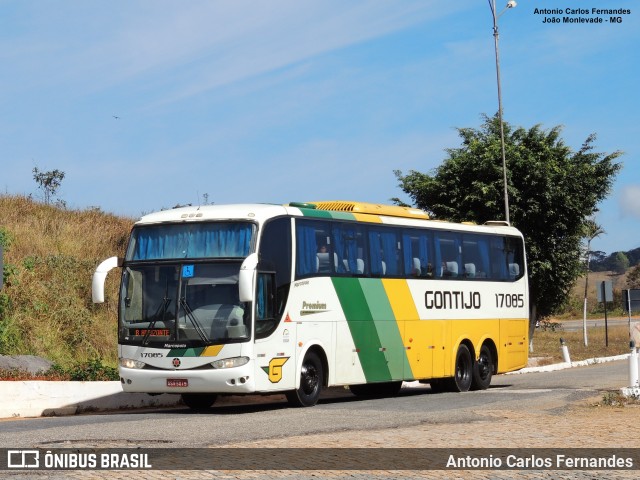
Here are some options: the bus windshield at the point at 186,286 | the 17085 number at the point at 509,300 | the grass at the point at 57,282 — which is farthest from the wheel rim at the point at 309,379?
the 17085 number at the point at 509,300

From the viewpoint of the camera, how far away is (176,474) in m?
10.8

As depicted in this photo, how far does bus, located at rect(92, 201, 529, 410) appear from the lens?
19.3 m

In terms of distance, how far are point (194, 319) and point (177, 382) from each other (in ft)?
3.59

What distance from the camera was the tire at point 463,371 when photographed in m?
26.1

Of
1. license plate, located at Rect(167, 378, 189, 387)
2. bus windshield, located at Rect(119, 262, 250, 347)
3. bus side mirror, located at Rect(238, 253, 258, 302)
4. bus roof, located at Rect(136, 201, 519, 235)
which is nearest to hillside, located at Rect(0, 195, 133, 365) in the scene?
bus windshield, located at Rect(119, 262, 250, 347)

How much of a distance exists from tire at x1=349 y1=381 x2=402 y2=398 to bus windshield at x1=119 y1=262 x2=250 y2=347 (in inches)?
294

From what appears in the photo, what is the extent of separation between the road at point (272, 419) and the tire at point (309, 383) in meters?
0.25

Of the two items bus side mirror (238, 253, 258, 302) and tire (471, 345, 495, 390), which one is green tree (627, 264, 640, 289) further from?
bus side mirror (238, 253, 258, 302)

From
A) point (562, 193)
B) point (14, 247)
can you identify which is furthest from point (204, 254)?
point (562, 193)

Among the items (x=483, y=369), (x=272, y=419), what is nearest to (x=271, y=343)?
(x=272, y=419)

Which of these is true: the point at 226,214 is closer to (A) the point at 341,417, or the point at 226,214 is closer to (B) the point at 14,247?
(A) the point at 341,417

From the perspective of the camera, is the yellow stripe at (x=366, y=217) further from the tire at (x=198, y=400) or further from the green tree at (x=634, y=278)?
the green tree at (x=634, y=278)

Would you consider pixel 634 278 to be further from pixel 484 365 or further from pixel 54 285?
pixel 484 365

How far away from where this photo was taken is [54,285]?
1283 inches
